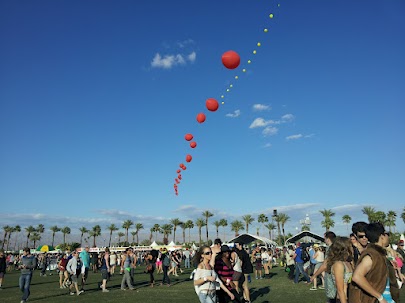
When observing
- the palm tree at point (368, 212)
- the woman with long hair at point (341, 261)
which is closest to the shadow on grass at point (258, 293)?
the woman with long hair at point (341, 261)

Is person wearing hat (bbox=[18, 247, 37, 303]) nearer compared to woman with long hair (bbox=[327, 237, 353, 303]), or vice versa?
woman with long hair (bbox=[327, 237, 353, 303])

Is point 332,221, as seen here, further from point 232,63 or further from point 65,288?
point 232,63

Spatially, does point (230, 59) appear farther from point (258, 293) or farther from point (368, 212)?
point (368, 212)

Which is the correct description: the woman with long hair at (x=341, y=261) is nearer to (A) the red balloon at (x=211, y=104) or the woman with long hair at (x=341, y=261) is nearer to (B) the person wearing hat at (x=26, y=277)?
(A) the red balloon at (x=211, y=104)

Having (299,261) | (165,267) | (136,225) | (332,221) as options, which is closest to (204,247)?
(299,261)

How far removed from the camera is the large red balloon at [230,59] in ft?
Answer: 27.2

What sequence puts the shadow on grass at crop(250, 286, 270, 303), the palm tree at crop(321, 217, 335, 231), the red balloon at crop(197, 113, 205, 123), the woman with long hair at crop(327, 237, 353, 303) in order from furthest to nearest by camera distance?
the palm tree at crop(321, 217, 335, 231) < the shadow on grass at crop(250, 286, 270, 303) < the red balloon at crop(197, 113, 205, 123) < the woman with long hair at crop(327, 237, 353, 303)

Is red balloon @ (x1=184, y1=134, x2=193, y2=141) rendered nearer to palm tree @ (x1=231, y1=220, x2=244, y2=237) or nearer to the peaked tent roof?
the peaked tent roof

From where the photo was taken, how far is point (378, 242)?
386 centimetres

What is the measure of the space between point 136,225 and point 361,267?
116 metres

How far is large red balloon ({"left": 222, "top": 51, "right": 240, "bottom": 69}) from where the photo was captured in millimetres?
8297

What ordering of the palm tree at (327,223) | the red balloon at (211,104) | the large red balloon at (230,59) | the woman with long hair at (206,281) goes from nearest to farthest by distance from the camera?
the woman with long hair at (206,281), the large red balloon at (230,59), the red balloon at (211,104), the palm tree at (327,223)

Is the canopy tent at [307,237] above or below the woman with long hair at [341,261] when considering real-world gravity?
above

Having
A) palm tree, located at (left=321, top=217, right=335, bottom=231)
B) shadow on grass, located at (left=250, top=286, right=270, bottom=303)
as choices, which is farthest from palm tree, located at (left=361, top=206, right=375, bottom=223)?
shadow on grass, located at (left=250, top=286, right=270, bottom=303)
